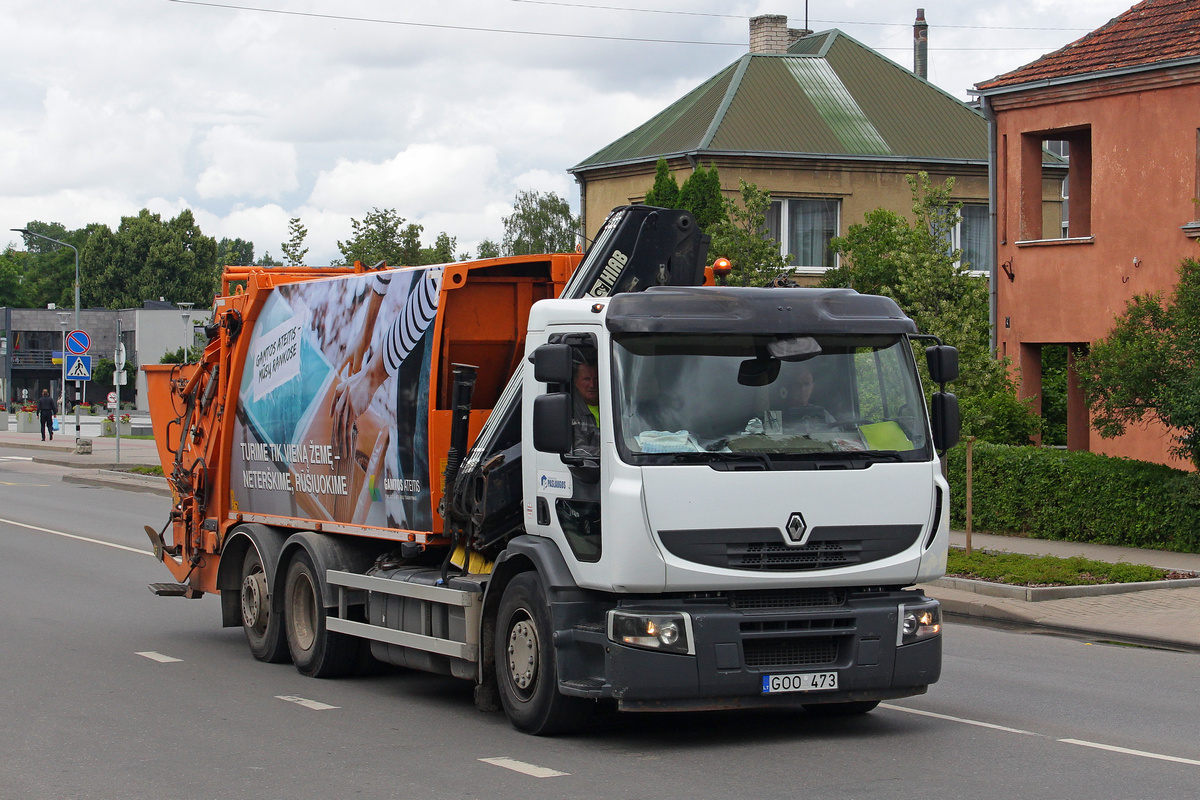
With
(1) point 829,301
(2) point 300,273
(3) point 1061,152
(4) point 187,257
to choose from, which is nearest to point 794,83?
(3) point 1061,152

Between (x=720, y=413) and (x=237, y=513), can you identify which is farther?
(x=237, y=513)

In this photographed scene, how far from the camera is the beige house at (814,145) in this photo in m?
35.2

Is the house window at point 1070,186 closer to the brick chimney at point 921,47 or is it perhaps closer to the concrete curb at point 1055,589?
the concrete curb at point 1055,589

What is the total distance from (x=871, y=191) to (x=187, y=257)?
90495 millimetres

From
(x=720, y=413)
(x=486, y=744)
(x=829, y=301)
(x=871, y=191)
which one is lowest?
(x=486, y=744)

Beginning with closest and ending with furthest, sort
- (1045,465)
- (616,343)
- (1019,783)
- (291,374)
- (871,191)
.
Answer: (1019,783) → (616,343) → (291,374) → (1045,465) → (871,191)

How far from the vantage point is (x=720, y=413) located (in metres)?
7.88

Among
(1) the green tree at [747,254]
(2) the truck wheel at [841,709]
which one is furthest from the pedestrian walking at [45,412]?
(2) the truck wheel at [841,709]

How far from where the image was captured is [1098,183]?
22312 millimetres

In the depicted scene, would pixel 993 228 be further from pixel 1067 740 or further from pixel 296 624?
pixel 1067 740

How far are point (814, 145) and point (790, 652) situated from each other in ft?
95.5

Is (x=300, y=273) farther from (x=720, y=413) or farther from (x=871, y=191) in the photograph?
(x=871, y=191)

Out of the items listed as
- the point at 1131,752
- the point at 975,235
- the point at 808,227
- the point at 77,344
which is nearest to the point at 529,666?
the point at 1131,752

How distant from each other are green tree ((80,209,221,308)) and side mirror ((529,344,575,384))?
112733mm
